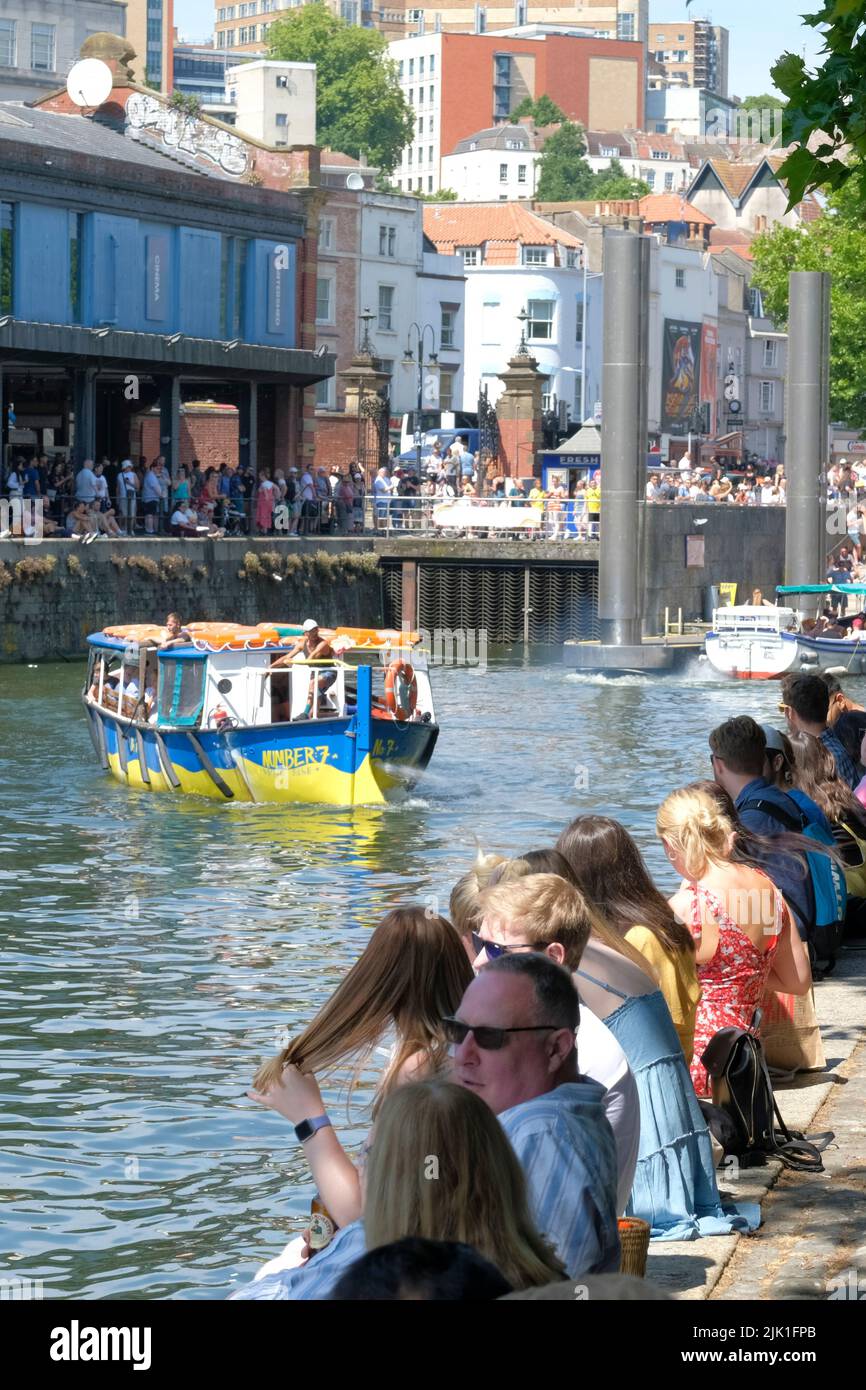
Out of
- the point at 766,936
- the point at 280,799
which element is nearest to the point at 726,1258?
the point at 766,936

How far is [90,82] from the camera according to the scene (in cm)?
5522

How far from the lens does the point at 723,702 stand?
1555 inches

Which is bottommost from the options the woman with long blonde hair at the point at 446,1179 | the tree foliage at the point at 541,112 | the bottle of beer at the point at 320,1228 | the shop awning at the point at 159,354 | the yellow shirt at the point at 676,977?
the bottle of beer at the point at 320,1228

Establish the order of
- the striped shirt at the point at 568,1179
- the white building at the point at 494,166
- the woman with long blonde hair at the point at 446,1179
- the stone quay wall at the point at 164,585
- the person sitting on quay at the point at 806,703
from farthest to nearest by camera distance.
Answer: the white building at the point at 494,166
the stone quay wall at the point at 164,585
the person sitting on quay at the point at 806,703
the striped shirt at the point at 568,1179
the woman with long blonde hair at the point at 446,1179

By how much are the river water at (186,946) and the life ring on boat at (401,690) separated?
99cm

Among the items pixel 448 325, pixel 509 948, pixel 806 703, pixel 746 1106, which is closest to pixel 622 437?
pixel 806 703

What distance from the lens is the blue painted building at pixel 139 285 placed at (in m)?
47.5

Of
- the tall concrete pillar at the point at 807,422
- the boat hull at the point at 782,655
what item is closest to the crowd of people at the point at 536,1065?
the boat hull at the point at 782,655

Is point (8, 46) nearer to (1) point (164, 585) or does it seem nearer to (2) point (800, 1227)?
(1) point (164, 585)

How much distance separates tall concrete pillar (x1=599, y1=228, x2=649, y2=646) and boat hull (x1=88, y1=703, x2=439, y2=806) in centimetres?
2030

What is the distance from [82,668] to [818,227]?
35.7 metres

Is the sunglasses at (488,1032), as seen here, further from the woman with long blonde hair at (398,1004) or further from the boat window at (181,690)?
the boat window at (181,690)

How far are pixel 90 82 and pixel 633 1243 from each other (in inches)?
2093

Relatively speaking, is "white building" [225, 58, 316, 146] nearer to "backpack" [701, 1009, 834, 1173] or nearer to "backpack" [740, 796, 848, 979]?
"backpack" [740, 796, 848, 979]
